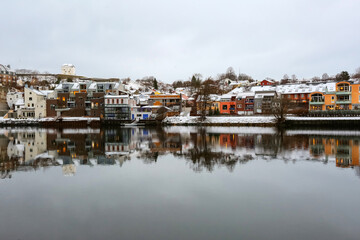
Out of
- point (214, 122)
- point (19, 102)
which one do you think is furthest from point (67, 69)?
point (214, 122)

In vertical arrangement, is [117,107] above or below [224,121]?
above

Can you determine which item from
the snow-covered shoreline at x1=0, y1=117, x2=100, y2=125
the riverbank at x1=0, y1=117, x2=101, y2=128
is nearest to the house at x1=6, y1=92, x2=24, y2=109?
the snow-covered shoreline at x1=0, y1=117, x2=100, y2=125

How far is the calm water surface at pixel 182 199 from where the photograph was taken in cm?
671

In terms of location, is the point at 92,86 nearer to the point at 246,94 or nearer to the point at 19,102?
the point at 19,102

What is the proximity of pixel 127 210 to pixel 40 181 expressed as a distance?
229 inches

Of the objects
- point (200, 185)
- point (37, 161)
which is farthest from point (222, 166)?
point (37, 161)

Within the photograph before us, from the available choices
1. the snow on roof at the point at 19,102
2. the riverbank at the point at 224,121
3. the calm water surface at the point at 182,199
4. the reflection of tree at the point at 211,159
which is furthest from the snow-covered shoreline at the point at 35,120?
the reflection of tree at the point at 211,159

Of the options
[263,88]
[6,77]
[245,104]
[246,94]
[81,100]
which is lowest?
[245,104]

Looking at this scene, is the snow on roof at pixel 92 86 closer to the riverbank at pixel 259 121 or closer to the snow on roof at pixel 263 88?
the riverbank at pixel 259 121

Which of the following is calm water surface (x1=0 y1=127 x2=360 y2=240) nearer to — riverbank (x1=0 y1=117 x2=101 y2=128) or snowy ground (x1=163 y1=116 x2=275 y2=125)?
snowy ground (x1=163 y1=116 x2=275 y2=125)

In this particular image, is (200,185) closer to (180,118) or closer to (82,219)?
(82,219)

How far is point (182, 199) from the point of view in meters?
8.98

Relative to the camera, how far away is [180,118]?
195 ft

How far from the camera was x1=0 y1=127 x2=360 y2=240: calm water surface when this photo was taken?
6.71 m
